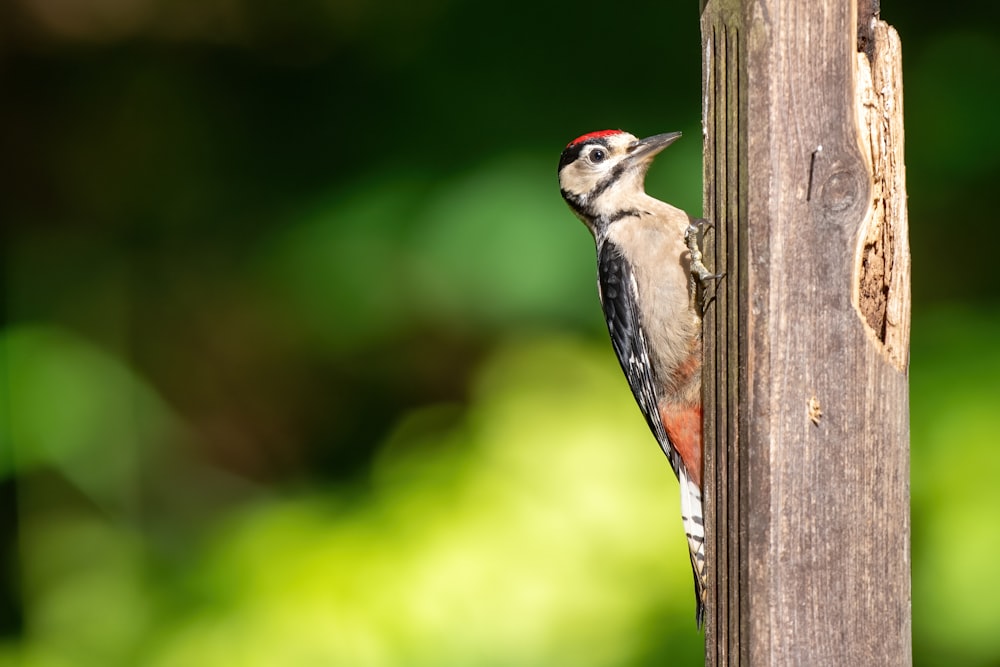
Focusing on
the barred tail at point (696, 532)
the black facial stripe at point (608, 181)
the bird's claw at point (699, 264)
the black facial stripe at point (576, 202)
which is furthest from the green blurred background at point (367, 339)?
the bird's claw at point (699, 264)

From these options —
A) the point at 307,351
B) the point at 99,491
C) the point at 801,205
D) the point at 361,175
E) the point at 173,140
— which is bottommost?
the point at 801,205

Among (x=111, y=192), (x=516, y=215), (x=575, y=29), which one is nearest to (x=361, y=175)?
(x=516, y=215)

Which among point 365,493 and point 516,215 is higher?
point 516,215

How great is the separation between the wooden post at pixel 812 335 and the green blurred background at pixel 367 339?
6.49 feet

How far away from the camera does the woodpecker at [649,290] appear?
2.66 m

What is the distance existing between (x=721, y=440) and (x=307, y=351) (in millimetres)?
3389

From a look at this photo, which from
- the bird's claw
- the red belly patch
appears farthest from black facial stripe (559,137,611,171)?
the bird's claw

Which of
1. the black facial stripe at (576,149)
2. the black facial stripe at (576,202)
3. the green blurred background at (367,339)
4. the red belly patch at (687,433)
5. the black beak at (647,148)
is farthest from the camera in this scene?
the green blurred background at (367,339)

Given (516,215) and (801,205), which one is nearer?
(801,205)

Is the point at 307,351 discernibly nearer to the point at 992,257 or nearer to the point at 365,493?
the point at 365,493

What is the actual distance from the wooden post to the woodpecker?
0.44 meters

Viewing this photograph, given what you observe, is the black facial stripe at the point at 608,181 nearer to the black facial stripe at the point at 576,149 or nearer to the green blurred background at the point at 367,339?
the black facial stripe at the point at 576,149

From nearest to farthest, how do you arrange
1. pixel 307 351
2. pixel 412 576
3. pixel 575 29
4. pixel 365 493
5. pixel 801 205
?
1. pixel 801 205
2. pixel 412 576
3. pixel 365 493
4. pixel 575 29
5. pixel 307 351

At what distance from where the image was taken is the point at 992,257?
14.7 feet
